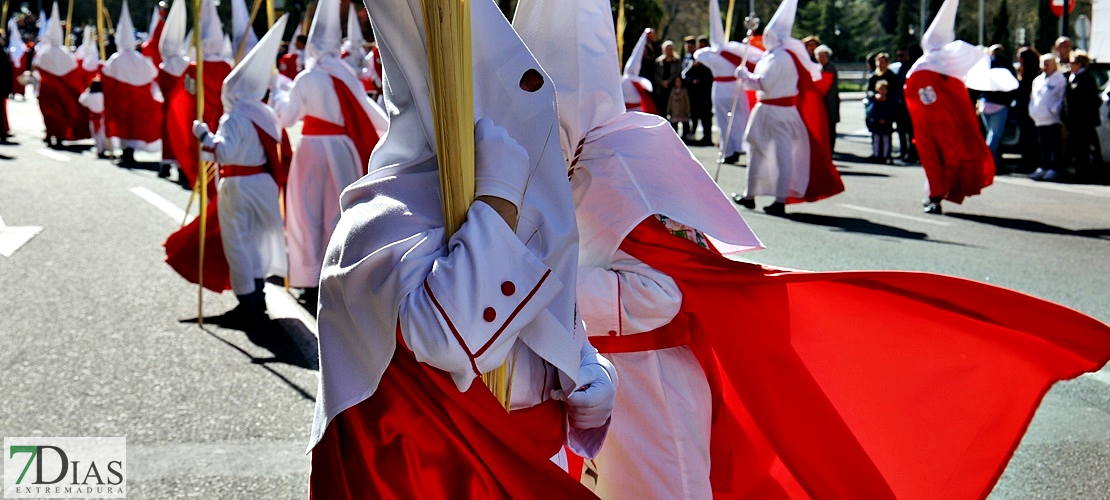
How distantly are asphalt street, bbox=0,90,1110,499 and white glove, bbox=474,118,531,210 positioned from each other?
268 centimetres

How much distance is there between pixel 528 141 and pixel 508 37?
0.20 metres

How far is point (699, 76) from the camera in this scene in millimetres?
22672

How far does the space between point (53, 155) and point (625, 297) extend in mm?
18322

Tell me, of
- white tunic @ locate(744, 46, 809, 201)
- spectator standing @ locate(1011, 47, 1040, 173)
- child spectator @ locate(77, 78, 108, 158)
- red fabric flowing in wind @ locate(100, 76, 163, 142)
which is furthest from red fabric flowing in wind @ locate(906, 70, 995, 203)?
child spectator @ locate(77, 78, 108, 158)

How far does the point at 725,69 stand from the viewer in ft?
61.6

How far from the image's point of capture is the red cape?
825cm

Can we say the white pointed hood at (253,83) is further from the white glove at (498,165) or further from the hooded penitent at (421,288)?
the white glove at (498,165)

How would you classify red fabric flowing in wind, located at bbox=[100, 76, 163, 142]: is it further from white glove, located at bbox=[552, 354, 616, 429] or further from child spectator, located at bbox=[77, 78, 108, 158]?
white glove, located at bbox=[552, 354, 616, 429]

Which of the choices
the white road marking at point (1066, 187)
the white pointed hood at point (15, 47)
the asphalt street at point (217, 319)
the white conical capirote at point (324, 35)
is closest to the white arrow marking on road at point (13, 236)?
the asphalt street at point (217, 319)

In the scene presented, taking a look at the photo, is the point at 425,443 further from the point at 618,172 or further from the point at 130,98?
the point at 130,98

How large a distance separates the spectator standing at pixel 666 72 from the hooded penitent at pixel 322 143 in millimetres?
14250

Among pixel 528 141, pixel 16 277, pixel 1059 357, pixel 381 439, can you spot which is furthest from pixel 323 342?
pixel 16 277

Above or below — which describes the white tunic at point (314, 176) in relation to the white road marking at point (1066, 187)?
above

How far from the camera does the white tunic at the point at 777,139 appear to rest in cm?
1291
